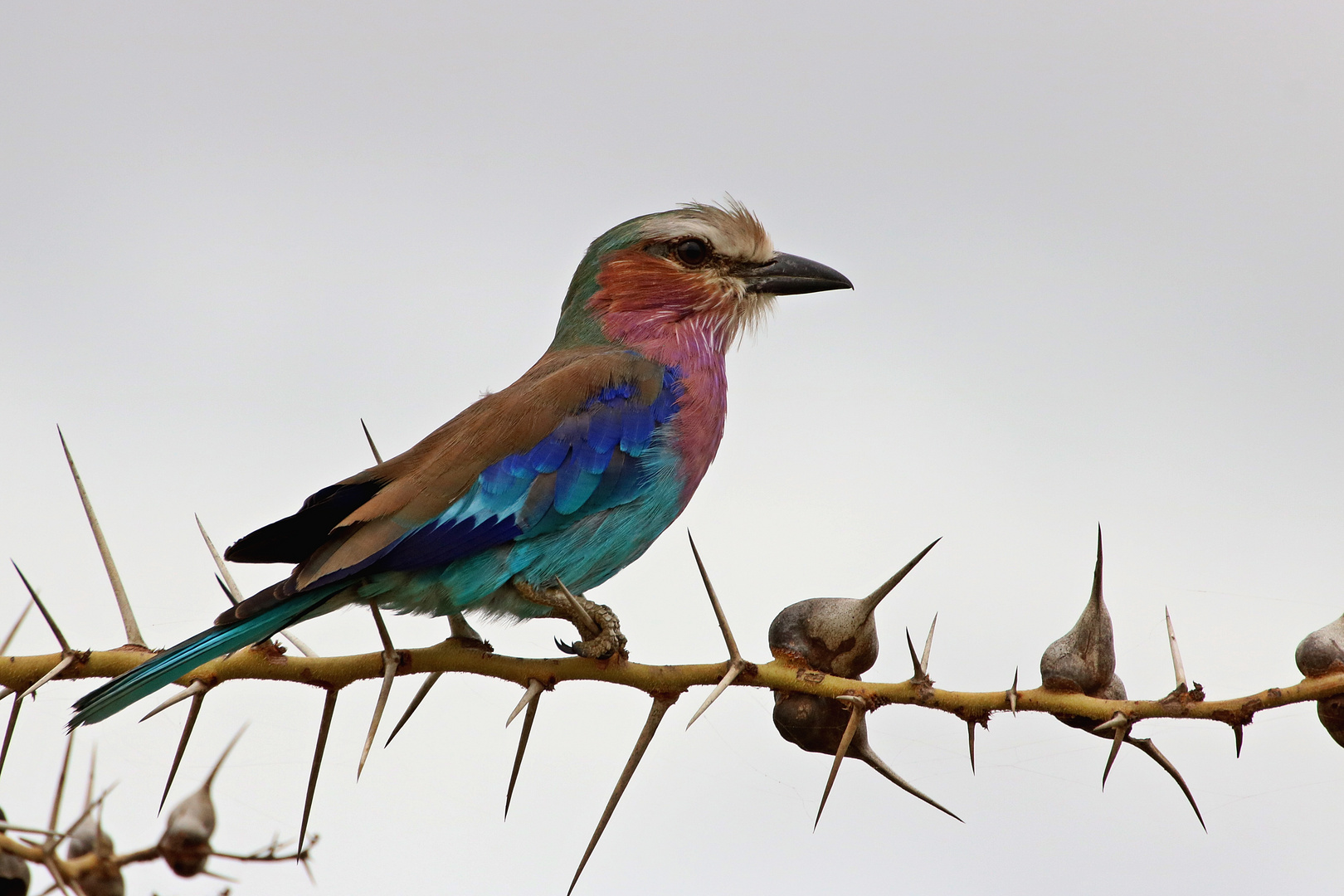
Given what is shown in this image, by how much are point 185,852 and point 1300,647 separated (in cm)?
269

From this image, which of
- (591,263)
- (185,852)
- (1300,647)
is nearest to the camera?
(185,852)

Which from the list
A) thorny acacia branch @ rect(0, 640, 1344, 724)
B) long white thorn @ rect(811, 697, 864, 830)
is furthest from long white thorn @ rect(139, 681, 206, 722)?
long white thorn @ rect(811, 697, 864, 830)

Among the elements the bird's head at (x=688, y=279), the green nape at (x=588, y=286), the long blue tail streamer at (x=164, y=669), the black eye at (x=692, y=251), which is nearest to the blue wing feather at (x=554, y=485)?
the long blue tail streamer at (x=164, y=669)

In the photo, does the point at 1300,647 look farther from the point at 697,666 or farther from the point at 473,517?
the point at 473,517

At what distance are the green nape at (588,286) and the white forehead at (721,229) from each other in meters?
0.08

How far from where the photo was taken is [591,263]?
593 centimetres

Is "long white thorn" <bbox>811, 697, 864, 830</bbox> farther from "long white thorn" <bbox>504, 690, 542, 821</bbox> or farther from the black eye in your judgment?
the black eye

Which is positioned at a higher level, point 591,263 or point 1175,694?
point 591,263

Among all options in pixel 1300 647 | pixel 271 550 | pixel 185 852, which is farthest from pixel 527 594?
pixel 1300 647

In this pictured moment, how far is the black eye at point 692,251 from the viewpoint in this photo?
18.9 feet

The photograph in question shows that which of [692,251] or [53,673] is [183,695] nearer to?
[53,673]

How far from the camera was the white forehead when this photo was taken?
578 cm

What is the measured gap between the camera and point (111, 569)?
3.54 meters

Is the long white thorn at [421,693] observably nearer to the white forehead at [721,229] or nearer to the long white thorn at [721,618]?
the long white thorn at [721,618]
